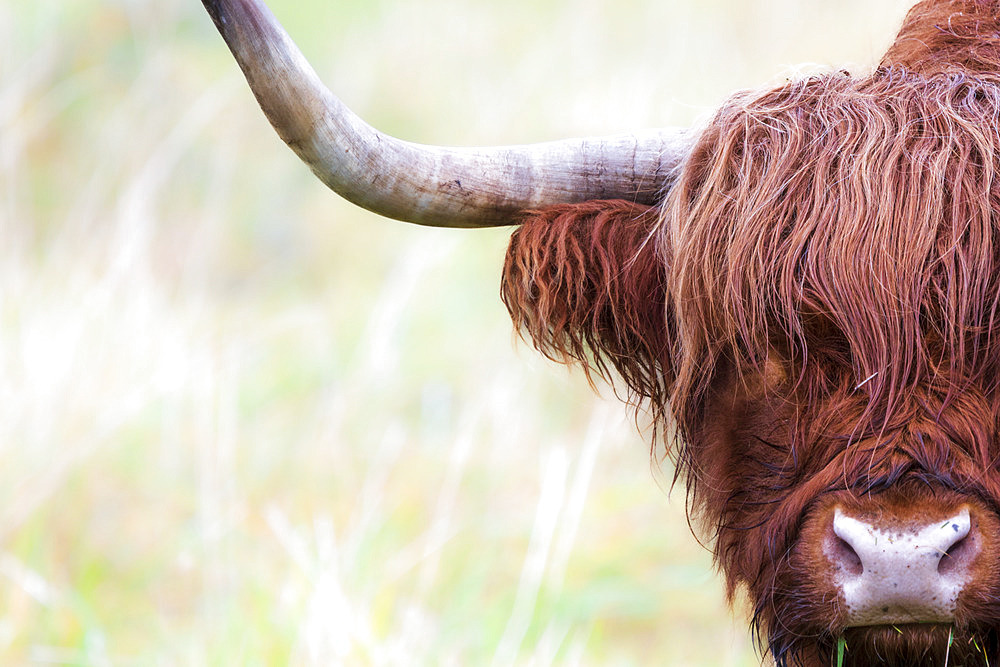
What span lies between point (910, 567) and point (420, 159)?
48.4 inches

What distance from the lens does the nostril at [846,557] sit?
6.68ft

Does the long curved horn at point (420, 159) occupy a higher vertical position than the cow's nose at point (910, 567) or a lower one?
higher

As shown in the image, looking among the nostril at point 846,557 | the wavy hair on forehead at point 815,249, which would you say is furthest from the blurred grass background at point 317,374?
the nostril at point 846,557

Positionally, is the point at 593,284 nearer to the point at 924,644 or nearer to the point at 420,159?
the point at 420,159

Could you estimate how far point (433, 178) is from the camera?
2.44 metres

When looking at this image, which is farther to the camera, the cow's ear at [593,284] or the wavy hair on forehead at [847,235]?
the cow's ear at [593,284]

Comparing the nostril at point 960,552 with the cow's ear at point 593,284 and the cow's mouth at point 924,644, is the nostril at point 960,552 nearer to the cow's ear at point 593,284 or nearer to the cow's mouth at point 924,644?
the cow's mouth at point 924,644

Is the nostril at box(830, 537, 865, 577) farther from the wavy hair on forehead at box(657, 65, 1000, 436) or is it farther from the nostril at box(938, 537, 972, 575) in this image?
the wavy hair on forehead at box(657, 65, 1000, 436)

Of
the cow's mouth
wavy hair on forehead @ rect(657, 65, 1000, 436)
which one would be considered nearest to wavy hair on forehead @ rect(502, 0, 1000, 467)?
wavy hair on forehead @ rect(657, 65, 1000, 436)

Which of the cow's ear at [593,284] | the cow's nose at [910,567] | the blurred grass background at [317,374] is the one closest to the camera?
the cow's nose at [910,567]

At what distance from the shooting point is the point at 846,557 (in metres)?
2.06

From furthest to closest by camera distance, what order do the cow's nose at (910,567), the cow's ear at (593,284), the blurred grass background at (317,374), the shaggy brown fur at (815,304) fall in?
the blurred grass background at (317,374), the cow's ear at (593,284), the shaggy brown fur at (815,304), the cow's nose at (910,567)

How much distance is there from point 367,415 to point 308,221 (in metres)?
3.33

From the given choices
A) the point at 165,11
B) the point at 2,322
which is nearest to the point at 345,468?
the point at 2,322
